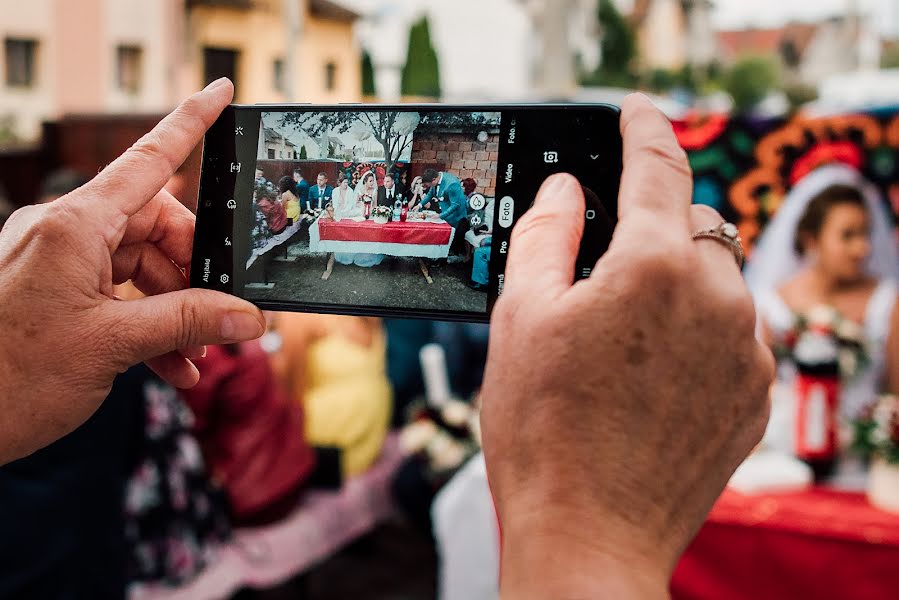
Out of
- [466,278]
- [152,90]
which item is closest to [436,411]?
[466,278]

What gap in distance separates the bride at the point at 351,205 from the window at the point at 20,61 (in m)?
5.32

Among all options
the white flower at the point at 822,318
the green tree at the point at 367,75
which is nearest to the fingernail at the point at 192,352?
the white flower at the point at 822,318

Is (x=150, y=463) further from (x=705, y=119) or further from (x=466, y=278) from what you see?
(x=705, y=119)

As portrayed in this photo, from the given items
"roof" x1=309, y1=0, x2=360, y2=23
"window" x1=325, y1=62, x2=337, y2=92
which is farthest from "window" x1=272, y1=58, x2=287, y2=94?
"roof" x1=309, y1=0, x2=360, y2=23

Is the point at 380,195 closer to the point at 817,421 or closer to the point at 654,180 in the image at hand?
the point at 654,180

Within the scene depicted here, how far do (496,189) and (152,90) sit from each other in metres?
5.50

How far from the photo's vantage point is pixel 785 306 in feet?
11.4

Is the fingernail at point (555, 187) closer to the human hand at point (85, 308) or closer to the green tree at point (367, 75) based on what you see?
the human hand at point (85, 308)

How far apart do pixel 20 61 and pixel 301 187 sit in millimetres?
5427

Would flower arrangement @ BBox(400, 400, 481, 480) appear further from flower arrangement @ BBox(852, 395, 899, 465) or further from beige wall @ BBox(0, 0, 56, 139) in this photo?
beige wall @ BBox(0, 0, 56, 139)

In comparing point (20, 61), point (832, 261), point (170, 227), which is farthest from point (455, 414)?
point (20, 61)

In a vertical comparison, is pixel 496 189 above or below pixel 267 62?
below

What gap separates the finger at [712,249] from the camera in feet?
2.10

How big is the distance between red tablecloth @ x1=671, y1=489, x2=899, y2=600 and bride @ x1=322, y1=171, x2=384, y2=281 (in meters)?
1.44
